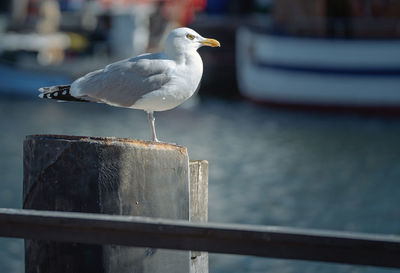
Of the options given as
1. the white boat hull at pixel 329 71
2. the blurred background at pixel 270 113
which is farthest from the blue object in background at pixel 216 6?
the white boat hull at pixel 329 71

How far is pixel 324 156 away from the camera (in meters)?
17.0

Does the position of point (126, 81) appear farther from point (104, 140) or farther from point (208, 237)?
point (208, 237)

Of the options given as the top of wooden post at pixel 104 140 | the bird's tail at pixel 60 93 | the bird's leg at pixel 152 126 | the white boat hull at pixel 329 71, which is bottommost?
the white boat hull at pixel 329 71

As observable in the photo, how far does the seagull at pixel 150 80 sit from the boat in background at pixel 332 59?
771 inches

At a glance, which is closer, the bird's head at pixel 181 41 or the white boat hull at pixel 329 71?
the bird's head at pixel 181 41

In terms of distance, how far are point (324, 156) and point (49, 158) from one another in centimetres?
1380

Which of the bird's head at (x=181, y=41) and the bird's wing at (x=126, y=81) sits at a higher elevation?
the bird's head at (x=181, y=41)

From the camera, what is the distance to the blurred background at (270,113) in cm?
1277

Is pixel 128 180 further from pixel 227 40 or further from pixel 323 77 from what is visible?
pixel 227 40

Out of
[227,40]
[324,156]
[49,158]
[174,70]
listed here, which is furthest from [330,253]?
[227,40]

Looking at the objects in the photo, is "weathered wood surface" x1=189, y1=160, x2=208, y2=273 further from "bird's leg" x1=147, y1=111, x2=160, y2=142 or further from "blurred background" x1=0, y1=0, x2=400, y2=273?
"blurred background" x1=0, y1=0, x2=400, y2=273

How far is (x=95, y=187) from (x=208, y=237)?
1.99 ft

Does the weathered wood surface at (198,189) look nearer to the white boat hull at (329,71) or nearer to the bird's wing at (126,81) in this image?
the bird's wing at (126,81)

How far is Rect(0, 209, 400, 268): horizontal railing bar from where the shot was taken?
9.54 ft
